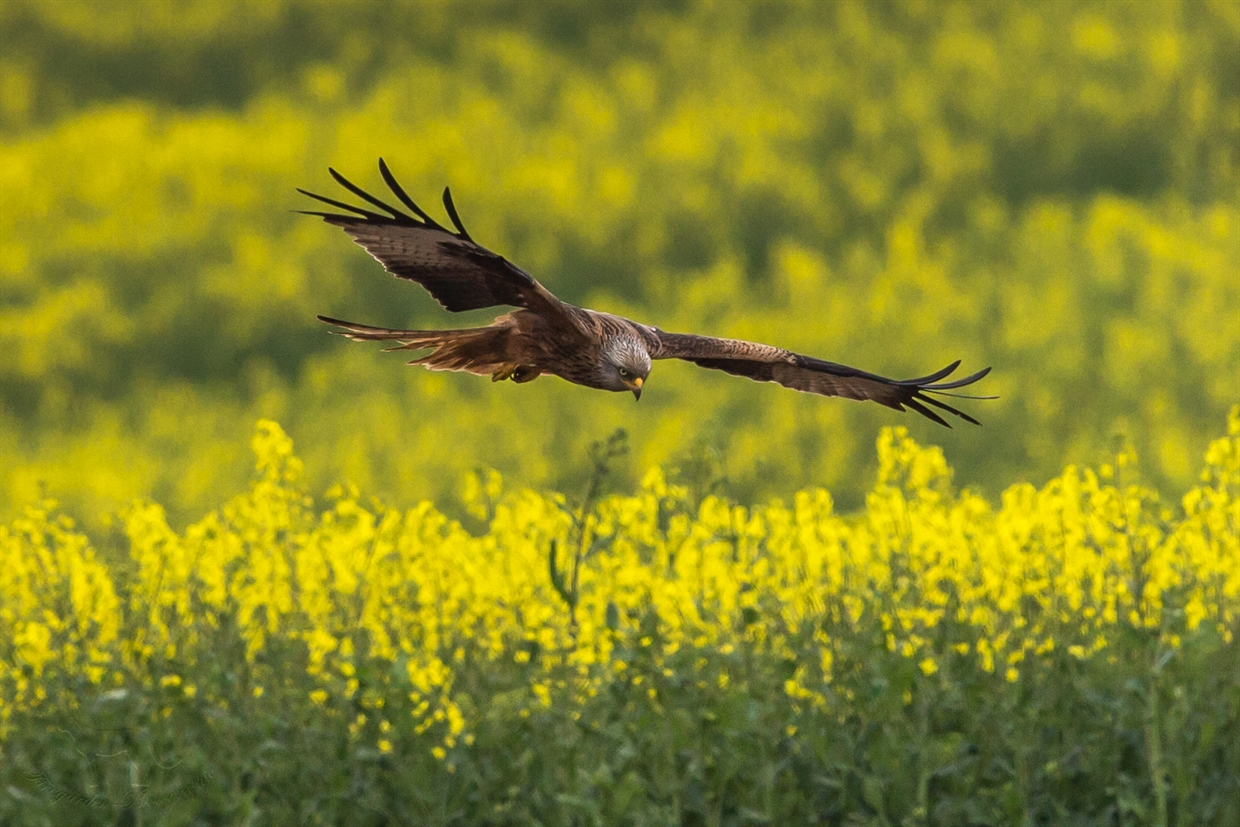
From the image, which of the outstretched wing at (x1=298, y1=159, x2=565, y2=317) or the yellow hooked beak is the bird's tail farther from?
the yellow hooked beak

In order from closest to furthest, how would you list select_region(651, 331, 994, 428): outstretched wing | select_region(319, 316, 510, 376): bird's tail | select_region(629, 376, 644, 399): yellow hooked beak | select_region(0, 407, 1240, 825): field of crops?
select_region(629, 376, 644, 399): yellow hooked beak < select_region(319, 316, 510, 376): bird's tail < select_region(651, 331, 994, 428): outstretched wing < select_region(0, 407, 1240, 825): field of crops

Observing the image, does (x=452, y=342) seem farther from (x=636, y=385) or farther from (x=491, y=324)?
(x=636, y=385)

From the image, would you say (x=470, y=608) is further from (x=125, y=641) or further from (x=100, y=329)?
(x=100, y=329)

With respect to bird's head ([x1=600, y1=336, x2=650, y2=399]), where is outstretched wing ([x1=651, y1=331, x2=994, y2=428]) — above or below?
above

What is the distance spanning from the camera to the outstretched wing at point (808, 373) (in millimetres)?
4562

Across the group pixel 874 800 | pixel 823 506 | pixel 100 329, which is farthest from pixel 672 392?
pixel 874 800

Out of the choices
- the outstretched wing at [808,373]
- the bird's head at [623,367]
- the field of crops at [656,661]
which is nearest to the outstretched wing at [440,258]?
the bird's head at [623,367]

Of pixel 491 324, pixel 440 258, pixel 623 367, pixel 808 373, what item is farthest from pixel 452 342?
pixel 808 373

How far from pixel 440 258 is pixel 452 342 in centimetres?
25

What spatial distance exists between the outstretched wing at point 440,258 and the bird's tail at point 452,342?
0.10 m

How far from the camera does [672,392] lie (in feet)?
57.0

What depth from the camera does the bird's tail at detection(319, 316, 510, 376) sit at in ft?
12.9

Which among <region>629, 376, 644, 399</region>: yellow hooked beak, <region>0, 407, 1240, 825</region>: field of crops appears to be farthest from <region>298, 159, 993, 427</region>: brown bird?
<region>0, 407, 1240, 825</region>: field of crops

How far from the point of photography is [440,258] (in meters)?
4.01
